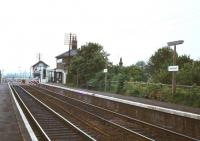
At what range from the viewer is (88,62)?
2142 inches

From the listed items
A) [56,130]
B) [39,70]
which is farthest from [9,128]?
[39,70]

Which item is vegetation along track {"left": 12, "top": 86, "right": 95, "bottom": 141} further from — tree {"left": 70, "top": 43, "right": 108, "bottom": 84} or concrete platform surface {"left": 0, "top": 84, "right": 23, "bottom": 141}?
tree {"left": 70, "top": 43, "right": 108, "bottom": 84}

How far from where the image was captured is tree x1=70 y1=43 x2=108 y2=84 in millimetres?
54000

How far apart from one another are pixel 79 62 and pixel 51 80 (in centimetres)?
4061

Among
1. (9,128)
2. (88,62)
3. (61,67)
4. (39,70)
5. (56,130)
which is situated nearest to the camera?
(9,128)

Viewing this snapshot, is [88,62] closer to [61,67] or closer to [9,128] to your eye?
[9,128]

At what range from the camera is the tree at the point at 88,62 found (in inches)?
2126

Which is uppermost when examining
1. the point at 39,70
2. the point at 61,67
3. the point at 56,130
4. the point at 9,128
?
the point at 39,70

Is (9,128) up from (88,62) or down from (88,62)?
down

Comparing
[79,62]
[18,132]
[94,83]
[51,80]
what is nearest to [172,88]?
[18,132]

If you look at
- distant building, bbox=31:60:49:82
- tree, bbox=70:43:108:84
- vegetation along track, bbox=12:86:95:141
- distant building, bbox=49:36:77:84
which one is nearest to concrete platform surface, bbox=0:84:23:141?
vegetation along track, bbox=12:86:95:141

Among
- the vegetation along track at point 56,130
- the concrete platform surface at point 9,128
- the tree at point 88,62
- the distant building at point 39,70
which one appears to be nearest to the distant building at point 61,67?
the distant building at point 39,70

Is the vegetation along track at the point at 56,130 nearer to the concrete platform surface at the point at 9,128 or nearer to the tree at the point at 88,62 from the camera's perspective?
the concrete platform surface at the point at 9,128

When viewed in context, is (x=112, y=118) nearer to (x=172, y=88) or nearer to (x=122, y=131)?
(x=122, y=131)
